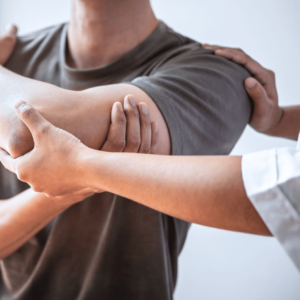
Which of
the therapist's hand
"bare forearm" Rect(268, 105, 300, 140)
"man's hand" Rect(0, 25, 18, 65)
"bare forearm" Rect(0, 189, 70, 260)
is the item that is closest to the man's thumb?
the therapist's hand

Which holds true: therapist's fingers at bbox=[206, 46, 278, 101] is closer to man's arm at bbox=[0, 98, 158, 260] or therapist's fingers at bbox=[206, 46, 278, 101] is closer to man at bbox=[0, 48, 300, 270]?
man's arm at bbox=[0, 98, 158, 260]

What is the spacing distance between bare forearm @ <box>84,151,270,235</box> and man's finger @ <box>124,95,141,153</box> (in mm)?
140

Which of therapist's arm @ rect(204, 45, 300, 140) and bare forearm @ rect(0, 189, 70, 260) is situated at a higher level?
therapist's arm @ rect(204, 45, 300, 140)

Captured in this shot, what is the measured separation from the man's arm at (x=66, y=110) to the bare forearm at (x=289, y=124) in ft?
1.65

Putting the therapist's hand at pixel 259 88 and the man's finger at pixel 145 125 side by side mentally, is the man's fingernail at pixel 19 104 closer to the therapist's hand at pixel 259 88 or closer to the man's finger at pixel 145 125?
the man's finger at pixel 145 125

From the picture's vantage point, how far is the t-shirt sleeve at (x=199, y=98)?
0.67 m

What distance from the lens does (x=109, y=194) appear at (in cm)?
83

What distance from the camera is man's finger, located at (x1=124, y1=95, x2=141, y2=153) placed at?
0.60 metres

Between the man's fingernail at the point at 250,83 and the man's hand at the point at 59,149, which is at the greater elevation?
the man's fingernail at the point at 250,83

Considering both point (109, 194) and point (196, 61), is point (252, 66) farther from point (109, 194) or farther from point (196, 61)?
point (109, 194)

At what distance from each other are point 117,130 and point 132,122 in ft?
0.11

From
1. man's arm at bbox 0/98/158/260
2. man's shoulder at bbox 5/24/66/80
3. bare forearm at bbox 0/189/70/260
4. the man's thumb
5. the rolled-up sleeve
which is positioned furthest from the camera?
man's shoulder at bbox 5/24/66/80

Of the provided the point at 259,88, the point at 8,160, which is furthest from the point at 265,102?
the point at 8,160

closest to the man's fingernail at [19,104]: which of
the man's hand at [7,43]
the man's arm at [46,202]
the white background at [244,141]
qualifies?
the man's arm at [46,202]
